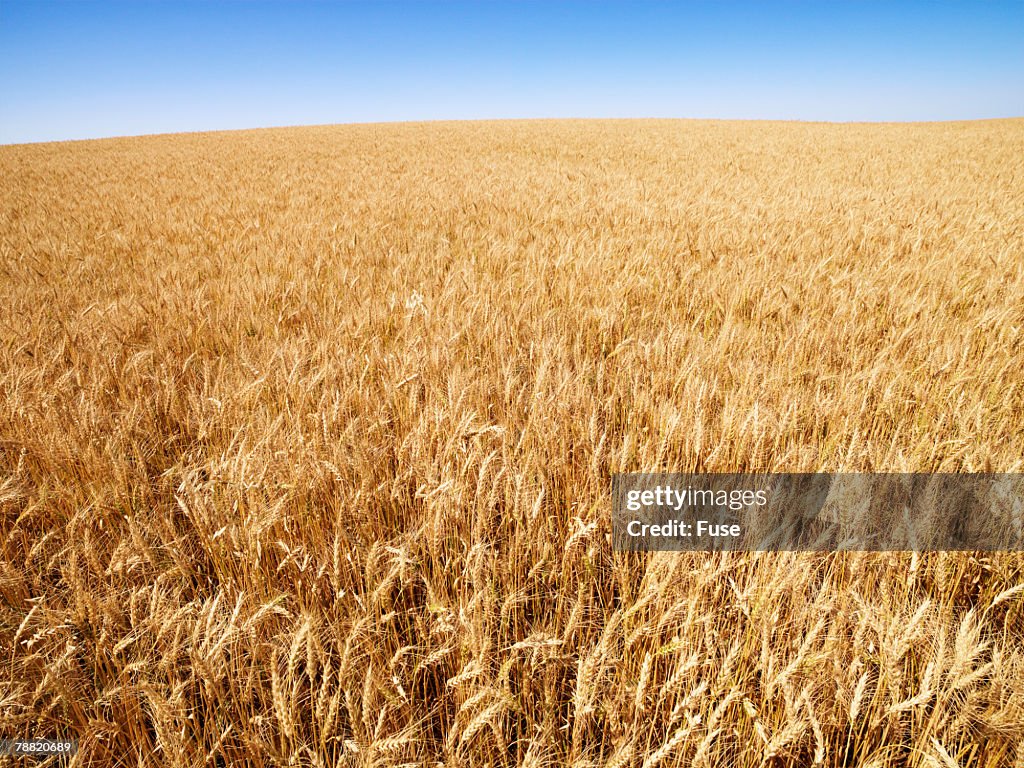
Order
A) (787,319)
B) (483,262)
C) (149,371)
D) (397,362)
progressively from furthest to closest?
(483,262)
(787,319)
(149,371)
(397,362)

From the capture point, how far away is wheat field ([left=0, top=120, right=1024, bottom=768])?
844 mm

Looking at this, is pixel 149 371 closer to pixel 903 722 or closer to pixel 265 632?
pixel 265 632

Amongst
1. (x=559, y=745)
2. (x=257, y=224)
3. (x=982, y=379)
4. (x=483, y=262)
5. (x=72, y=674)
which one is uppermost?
(x=257, y=224)

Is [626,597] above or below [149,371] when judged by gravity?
below

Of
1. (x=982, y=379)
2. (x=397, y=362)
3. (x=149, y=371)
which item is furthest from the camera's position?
(x=149, y=371)

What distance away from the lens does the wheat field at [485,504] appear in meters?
0.84

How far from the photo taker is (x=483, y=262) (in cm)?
350

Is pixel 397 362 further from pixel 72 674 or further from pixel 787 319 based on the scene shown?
pixel 787 319

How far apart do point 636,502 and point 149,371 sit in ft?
6.81

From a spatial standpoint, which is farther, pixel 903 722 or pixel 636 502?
pixel 636 502

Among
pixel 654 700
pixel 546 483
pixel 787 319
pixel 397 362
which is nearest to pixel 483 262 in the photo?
pixel 397 362

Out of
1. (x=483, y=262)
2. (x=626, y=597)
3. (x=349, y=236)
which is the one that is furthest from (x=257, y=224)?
(x=626, y=597)

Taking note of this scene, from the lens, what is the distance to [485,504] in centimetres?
123

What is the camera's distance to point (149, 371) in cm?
202
